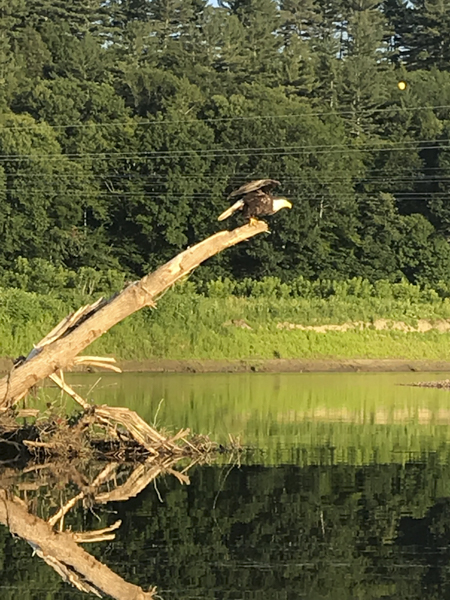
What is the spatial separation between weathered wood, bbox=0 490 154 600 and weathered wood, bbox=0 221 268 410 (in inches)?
116

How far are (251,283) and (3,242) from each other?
45.1 ft

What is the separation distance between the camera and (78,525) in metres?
13.2

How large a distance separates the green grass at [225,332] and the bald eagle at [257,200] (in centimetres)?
2810

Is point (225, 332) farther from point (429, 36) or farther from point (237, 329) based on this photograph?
point (429, 36)

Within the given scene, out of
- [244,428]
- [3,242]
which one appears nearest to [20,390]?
[244,428]

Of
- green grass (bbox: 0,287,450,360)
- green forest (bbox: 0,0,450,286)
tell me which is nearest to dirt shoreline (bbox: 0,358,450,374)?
green grass (bbox: 0,287,450,360)

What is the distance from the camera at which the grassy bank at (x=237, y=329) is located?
144ft

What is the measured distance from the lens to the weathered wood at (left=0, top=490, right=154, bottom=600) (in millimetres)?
10508

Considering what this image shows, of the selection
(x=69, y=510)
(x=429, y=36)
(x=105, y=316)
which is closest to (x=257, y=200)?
(x=105, y=316)

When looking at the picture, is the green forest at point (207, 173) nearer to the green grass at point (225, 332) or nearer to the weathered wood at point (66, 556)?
the green grass at point (225, 332)

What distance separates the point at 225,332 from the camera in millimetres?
45125

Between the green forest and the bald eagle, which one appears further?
the green forest

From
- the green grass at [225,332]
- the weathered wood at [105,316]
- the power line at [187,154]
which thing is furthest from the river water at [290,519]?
the power line at [187,154]

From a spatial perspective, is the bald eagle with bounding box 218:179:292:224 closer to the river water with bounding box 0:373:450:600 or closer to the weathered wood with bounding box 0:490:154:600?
the river water with bounding box 0:373:450:600
